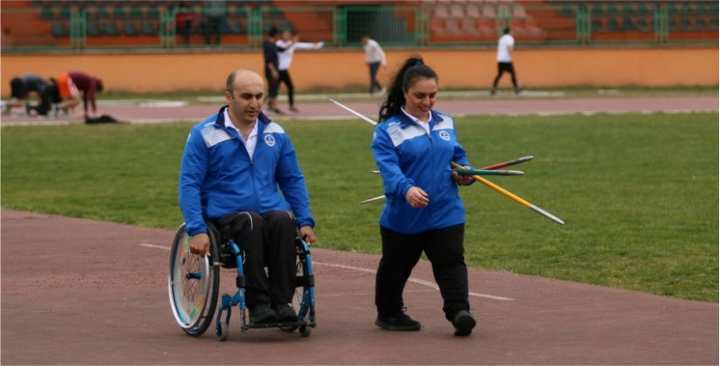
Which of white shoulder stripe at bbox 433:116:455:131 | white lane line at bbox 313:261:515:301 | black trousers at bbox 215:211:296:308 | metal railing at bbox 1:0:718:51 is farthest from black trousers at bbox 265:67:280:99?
black trousers at bbox 215:211:296:308

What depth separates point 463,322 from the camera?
28.8ft

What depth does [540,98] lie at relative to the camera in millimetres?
39500

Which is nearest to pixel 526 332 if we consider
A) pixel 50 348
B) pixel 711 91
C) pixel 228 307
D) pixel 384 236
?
pixel 384 236

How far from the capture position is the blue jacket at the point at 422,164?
8961 millimetres

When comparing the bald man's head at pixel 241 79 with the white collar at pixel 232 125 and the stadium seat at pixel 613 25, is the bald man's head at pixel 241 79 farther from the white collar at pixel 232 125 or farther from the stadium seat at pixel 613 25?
the stadium seat at pixel 613 25

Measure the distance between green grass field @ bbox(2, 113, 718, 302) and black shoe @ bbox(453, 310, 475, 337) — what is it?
7.06 feet

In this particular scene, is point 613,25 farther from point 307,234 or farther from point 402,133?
point 307,234

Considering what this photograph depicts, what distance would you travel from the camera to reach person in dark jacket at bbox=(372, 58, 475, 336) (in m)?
8.96

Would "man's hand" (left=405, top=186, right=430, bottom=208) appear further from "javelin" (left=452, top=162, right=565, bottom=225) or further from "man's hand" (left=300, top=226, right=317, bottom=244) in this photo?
"man's hand" (left=300, top=226, right=317, bottom=244)

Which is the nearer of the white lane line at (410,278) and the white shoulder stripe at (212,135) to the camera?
the white shoulder stripe at (212,135)

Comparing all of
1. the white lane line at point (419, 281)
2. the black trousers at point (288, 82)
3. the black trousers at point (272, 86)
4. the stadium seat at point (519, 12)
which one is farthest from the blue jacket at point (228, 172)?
the stadium seat at point (519, 12)

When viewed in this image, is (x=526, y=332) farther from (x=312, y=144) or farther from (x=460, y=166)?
(x=312, y=144)

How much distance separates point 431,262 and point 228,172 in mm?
1191

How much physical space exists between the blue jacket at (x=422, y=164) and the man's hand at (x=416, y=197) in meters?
0.22
